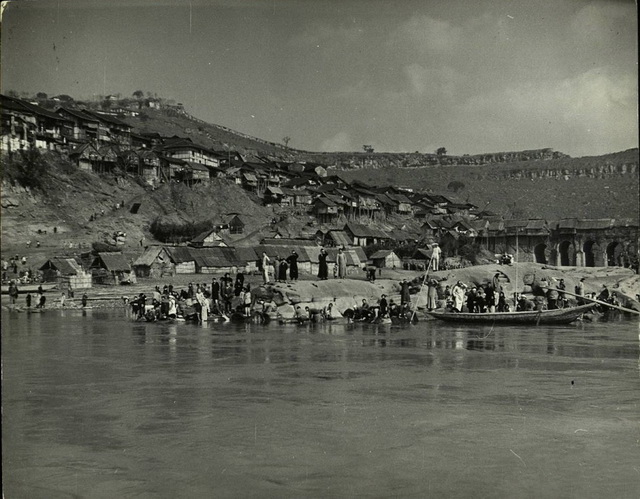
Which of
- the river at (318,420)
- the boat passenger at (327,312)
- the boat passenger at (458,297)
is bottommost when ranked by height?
the river at (318,420)

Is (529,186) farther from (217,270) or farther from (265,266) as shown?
(217,270)

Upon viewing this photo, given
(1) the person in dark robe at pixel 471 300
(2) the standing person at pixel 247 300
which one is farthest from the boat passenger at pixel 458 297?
(2) the standing person at pixel 247 300

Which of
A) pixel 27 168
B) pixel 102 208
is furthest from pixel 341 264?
pixel 27 168

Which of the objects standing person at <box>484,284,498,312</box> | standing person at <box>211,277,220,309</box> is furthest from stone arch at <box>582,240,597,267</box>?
standing person at <box>211,277,220,309</box>

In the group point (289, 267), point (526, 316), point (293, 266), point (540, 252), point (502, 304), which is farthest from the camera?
point (540, 252)

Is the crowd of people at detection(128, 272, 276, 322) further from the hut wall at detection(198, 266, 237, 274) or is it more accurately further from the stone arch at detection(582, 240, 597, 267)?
the stone arch at detection(582, 240, 597, 267)

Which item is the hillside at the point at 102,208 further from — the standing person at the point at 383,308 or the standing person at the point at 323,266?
the standing person at the point at 383,308
